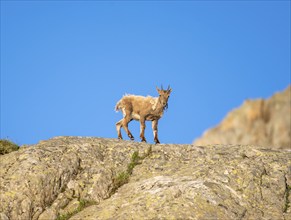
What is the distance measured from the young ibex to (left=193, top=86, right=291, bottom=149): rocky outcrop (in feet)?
168

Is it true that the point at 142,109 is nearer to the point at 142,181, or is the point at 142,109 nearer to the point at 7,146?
Result: the point at 7,146

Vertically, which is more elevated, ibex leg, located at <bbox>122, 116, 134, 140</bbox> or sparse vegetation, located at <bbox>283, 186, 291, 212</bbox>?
ibex leg, located at <bbox>122, 116, 134, 140</bbox>

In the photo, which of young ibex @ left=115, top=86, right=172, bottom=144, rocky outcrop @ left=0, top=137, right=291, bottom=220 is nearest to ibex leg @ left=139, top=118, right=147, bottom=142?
young ibex @ left=115, top=86, right=172, bottom=144

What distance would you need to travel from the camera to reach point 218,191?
838 inches

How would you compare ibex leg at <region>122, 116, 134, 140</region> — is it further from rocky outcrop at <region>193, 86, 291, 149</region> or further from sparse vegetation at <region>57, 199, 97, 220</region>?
rocky outcrop at <region>193, 86, 291, 149</region>

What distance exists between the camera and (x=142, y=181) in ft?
74.1

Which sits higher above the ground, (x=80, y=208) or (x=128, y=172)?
(x=128, y=172)

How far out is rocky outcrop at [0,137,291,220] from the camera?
20.6 meters

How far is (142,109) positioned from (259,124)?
5732 centimetres

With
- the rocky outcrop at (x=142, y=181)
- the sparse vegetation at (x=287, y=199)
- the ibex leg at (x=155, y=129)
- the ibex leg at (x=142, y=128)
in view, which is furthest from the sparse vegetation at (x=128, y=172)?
the sparse vegetation at (x=287, y=199)

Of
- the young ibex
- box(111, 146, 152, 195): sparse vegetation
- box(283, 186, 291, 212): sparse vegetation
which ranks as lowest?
box(283, 186, 291, 212): sparse vegetation

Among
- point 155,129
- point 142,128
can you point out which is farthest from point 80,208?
point 155,129

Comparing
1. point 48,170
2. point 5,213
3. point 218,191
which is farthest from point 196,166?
point 5,213

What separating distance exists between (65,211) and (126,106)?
10825 mm
